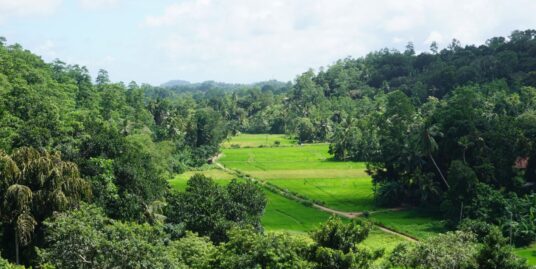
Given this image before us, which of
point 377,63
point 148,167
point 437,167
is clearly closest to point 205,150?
point 437,167

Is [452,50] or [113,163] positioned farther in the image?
[452,50]

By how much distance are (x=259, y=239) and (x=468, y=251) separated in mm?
9316

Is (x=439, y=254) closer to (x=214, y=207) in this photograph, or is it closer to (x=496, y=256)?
(x=496, y=256)

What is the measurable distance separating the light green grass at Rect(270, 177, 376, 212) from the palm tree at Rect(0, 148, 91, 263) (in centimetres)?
2871

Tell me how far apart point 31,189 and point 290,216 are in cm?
2502

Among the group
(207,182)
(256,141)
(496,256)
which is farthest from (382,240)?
(256,141)

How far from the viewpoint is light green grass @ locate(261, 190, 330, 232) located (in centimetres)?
Result: 4409

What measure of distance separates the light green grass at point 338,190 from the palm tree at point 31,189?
94.2ft

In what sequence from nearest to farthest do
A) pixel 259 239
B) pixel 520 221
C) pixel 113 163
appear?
pixel 259 239, pixel 113 163, pixel 520 221

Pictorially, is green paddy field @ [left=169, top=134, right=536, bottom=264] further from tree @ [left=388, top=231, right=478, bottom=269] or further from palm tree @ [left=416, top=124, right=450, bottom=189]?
tree @ [left=388, top=231, right=478, bottom=269]

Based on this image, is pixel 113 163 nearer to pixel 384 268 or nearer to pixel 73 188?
pixel 73 188

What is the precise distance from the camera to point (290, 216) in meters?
48.2

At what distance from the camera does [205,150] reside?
84000 millimetres

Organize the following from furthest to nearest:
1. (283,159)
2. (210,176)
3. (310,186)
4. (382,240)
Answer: (283,159)
(210,176)
(310,186)
(382,240)
